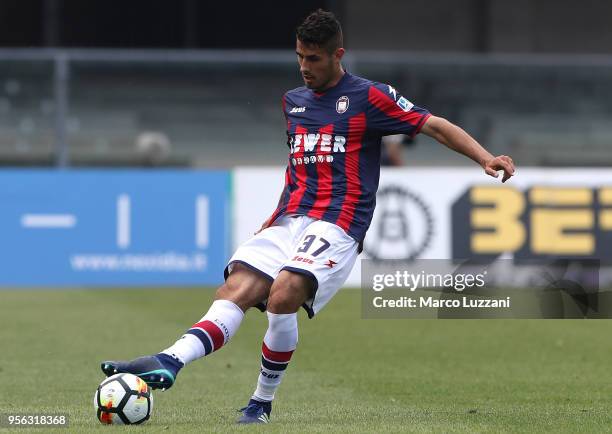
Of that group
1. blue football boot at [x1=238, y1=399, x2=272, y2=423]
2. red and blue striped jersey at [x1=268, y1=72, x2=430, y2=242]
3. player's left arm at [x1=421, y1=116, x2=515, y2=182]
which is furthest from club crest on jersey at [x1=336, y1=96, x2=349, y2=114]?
blue football boot at [x1=238, y1=399, x2=272, y2=423]

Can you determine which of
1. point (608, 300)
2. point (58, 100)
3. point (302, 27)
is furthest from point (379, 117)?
point (58, 100)

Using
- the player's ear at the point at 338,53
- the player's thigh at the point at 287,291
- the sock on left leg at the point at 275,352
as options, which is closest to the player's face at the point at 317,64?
the player's ear at the point at 338,53

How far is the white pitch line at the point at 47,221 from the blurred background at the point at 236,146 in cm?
2

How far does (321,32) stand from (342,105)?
1.40ft

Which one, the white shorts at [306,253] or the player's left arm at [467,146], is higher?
the player's left arm at [467,146]

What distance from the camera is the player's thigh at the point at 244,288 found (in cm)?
680

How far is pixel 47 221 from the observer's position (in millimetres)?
16188

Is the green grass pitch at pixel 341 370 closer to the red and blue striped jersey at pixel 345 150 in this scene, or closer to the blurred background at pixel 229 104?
the red and blue striped jersey at pixel 345 150

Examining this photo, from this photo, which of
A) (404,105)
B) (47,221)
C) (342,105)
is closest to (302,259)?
(342,105)

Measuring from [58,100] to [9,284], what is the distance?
107 inches

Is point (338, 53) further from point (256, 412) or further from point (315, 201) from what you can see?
point (256, 412)

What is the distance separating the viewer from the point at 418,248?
1636cm

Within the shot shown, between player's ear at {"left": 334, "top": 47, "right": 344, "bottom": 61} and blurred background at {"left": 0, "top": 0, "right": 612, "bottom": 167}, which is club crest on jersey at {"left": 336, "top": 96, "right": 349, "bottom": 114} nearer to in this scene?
player's ear at {"left": 334, "top": 47, "right": 344, "bottom": 61}

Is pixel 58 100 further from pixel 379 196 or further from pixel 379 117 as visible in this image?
pixel 379 117
